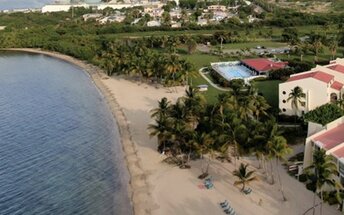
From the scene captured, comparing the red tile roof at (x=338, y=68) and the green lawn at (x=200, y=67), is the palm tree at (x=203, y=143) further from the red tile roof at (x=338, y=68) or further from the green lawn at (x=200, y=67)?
the red tile roof at (x=338, y=68)

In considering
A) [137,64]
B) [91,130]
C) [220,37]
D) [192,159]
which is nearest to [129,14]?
[220,37]

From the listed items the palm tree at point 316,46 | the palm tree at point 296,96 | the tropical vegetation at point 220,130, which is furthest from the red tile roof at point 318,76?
the palm tree at point 316,46

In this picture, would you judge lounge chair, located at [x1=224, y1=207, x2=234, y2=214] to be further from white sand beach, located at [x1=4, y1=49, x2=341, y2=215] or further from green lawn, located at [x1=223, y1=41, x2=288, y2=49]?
green lawn, located at [x1=223, y1=41, x2=288, y2=49]

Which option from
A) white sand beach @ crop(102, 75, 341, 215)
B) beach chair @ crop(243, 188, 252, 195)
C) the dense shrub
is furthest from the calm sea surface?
the dense shrub

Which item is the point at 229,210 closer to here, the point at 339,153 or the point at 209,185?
the point at 209,185

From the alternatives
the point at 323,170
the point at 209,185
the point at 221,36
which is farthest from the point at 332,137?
the point at 221,36

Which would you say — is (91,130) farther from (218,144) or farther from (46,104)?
(218,144)
